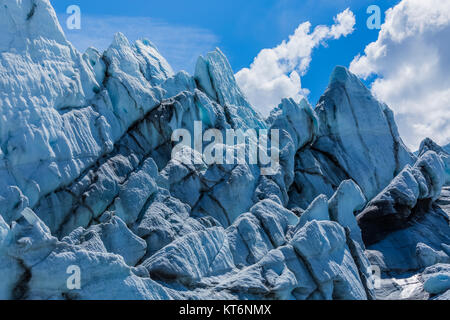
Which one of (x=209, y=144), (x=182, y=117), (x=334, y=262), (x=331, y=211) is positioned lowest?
(x=334, y=262)

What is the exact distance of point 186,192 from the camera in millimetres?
22953

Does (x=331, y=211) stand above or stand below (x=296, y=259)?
above

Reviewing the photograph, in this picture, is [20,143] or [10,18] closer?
[20,143]

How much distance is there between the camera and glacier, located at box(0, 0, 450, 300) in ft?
44.1

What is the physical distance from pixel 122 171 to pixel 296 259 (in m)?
11.2

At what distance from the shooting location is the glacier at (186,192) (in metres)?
13.4
